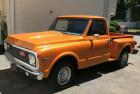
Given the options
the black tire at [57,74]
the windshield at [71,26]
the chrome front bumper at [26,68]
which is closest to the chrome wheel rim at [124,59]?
the windshield at [71,26]

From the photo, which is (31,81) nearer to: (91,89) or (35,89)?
(35,89)

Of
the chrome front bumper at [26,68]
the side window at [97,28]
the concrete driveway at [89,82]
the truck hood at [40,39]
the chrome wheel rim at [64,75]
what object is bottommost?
the concrete driveway at [89,82]

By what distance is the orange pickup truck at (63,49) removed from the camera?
18.1 ft

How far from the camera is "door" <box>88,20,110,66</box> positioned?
22.8 ft

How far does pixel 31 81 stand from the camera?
21.7 feet

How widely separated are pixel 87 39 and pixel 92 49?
1.16ft

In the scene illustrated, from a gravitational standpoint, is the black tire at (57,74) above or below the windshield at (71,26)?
below

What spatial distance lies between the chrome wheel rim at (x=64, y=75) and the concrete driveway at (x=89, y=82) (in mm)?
236

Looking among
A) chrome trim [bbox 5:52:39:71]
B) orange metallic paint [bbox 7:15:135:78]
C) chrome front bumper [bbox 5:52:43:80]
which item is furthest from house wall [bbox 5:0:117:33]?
chrome front bumper [bbox 5:52:43:80]

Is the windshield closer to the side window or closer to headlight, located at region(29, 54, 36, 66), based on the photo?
the side window

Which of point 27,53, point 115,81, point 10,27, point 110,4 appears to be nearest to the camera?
point 27,53

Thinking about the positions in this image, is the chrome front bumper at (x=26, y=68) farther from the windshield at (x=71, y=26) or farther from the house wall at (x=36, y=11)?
the house wall at (x=36, y=11)

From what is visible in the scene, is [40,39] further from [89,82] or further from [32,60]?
[89,82]

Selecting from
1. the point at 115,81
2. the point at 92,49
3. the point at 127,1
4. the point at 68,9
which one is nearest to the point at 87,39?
the point at 92,49
